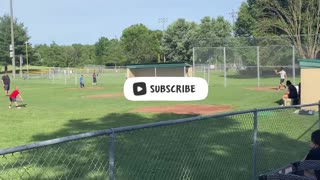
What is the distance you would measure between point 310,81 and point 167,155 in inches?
416

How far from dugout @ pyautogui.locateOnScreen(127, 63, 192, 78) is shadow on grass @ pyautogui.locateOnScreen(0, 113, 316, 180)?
26576 mm

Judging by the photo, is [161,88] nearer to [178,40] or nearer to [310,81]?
[310,81]

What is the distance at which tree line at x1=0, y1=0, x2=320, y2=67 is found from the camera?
1881 inches

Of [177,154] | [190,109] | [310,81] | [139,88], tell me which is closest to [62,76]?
[190,109]

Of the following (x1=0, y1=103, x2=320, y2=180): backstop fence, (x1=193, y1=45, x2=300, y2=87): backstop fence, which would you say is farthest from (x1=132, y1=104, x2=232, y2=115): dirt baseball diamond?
(x1=193, y1=45, x2=300, y2=87): backstop fence

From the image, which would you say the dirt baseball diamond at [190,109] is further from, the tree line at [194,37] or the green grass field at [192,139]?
the tree line at [194,37]

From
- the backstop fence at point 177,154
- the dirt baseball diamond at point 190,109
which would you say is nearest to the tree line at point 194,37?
the dirt baseball diamond at point 190,109

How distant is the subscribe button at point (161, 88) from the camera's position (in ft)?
19.4

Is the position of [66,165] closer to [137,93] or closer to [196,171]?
[196,171]

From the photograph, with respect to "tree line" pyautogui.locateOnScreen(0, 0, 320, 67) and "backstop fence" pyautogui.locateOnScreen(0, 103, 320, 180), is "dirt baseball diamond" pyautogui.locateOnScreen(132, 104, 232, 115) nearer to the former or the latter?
"backstop fence" pyautogui.locateOnScreen(0, 103, 320, 180)

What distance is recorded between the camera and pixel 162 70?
41.1 meters

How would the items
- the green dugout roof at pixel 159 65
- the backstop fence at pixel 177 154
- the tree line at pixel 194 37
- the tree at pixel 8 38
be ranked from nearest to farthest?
the backstop fence at pixel 177 154, the green dugout roof at pixel 159 65, the tree line at pixel 194 37, the tree at pixel 8 38

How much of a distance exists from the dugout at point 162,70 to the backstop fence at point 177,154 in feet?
86.6

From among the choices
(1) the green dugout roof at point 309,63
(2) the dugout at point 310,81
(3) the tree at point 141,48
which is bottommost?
(2) the dugout at point 310,81
